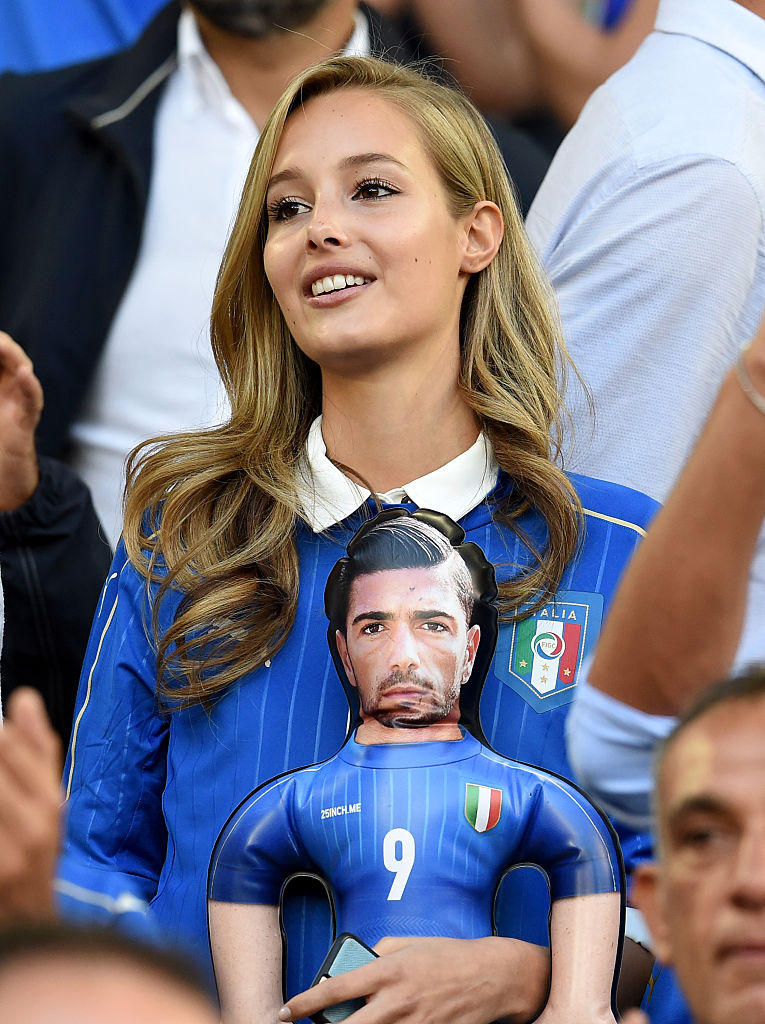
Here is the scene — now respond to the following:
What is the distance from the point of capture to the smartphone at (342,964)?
172cm

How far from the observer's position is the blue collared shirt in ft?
8.57

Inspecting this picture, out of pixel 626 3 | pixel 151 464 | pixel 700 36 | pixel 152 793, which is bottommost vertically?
pixel 152 793

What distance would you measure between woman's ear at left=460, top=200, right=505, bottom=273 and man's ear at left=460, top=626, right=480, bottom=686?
79cm

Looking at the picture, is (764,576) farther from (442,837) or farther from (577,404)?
(577,404)

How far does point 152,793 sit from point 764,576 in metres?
0.94

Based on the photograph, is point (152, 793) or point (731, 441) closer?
point (731, 441)

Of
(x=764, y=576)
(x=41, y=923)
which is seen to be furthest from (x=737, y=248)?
(x=41, y=923)

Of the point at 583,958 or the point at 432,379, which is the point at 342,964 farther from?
the point at 432,379

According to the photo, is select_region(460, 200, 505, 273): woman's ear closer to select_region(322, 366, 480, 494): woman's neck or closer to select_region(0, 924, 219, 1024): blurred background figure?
select_region(322, 366, 480, 494): woman's neck

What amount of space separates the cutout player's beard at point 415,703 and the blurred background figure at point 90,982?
690 mm

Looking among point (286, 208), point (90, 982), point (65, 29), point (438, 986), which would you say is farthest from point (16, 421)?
point (65, 29)

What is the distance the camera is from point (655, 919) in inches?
57.7

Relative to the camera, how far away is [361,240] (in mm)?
2346

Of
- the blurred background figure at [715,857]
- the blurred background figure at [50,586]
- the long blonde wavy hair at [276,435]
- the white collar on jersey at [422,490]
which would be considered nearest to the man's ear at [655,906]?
the blurred background figure at [715,857]
